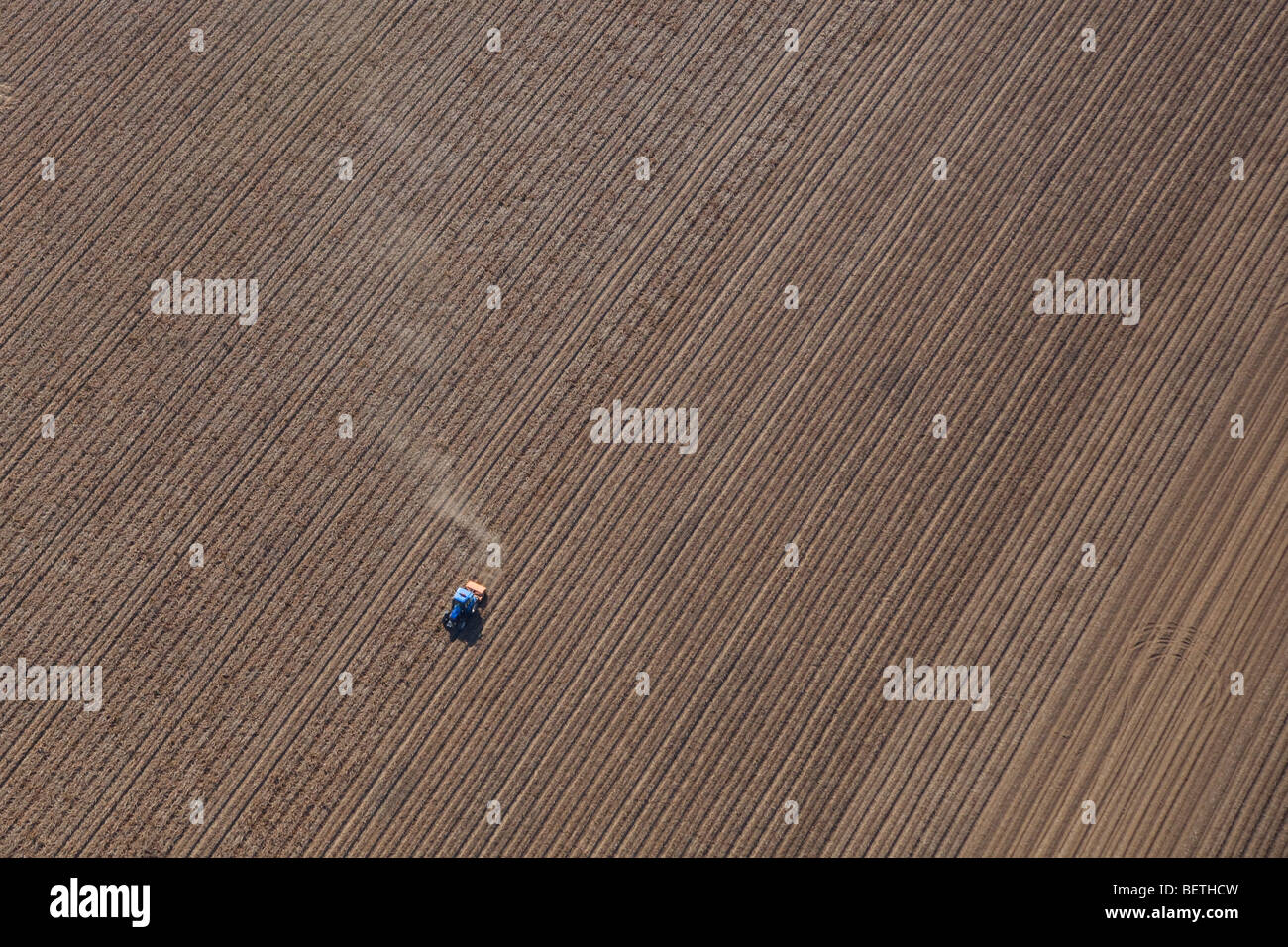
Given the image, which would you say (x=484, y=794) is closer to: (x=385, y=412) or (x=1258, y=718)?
(x=385, y=412)

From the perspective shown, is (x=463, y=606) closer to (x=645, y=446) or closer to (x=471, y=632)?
(x=471, y=632)

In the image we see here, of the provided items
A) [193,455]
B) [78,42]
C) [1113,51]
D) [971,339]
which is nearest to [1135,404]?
[971,339]

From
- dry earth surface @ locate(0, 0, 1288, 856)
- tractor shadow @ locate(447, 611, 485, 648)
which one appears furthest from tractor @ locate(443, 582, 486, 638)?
dry earth surface @ locate(0, 0, 1288, 856)

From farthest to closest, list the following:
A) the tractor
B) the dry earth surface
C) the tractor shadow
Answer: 1. the tractor shadow
2. the tractor
3. the dry earth surface

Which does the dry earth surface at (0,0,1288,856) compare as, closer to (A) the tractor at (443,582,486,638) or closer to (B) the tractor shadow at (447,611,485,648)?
(B) the tractor shadow at (447,611,485,648)

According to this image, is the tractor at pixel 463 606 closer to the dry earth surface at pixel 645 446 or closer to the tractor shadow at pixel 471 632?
the tractor shadow at pixel 471 632

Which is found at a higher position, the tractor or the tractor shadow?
the tractor

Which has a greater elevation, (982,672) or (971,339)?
(971,339)
